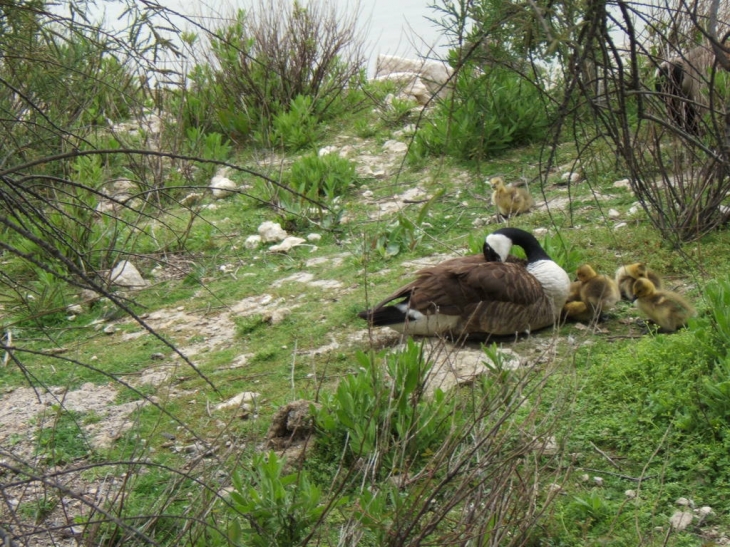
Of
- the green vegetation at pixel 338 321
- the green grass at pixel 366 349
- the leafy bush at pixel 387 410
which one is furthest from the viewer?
the leafy bush at pixel 387 410

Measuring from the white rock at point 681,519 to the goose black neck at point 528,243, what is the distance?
2.86m

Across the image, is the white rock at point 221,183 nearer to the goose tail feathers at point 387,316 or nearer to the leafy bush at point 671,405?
the goose tail feathers at point 387,316

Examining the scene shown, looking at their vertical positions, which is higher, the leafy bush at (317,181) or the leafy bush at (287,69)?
the leafy bush at (287,69)

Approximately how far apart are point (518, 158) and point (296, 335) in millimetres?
4396

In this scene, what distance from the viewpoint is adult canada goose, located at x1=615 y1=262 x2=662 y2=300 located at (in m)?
5.82

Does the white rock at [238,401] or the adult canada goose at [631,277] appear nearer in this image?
the white rock at [238,401]

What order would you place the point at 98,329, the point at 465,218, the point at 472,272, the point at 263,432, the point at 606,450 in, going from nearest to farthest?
the point at 606,450 → the point at 263,432 → the point at 472,272 → the point at 98,329 → the point at 465,218

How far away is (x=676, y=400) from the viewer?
166 inches

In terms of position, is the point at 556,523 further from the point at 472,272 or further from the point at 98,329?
the point at 98,329

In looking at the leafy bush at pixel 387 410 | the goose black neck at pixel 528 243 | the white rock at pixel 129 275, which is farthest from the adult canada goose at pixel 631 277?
the white rock at pixel 129 275

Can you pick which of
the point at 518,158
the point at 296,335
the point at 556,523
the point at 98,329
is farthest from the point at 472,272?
the point at 518,158

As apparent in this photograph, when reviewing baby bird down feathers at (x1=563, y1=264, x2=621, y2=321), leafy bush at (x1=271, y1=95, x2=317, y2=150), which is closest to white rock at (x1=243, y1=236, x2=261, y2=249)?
leafy bush at (x1=271, y1=95, x2=317, y2=150)

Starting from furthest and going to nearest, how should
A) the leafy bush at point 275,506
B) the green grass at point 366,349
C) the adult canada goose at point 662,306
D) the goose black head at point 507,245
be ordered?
the goose black head at point 507,245
the adult canada goose at point 662,306
the green grass at point 366,349
the leafy bush at point 275,506

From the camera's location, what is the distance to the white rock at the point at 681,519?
3.51 m
